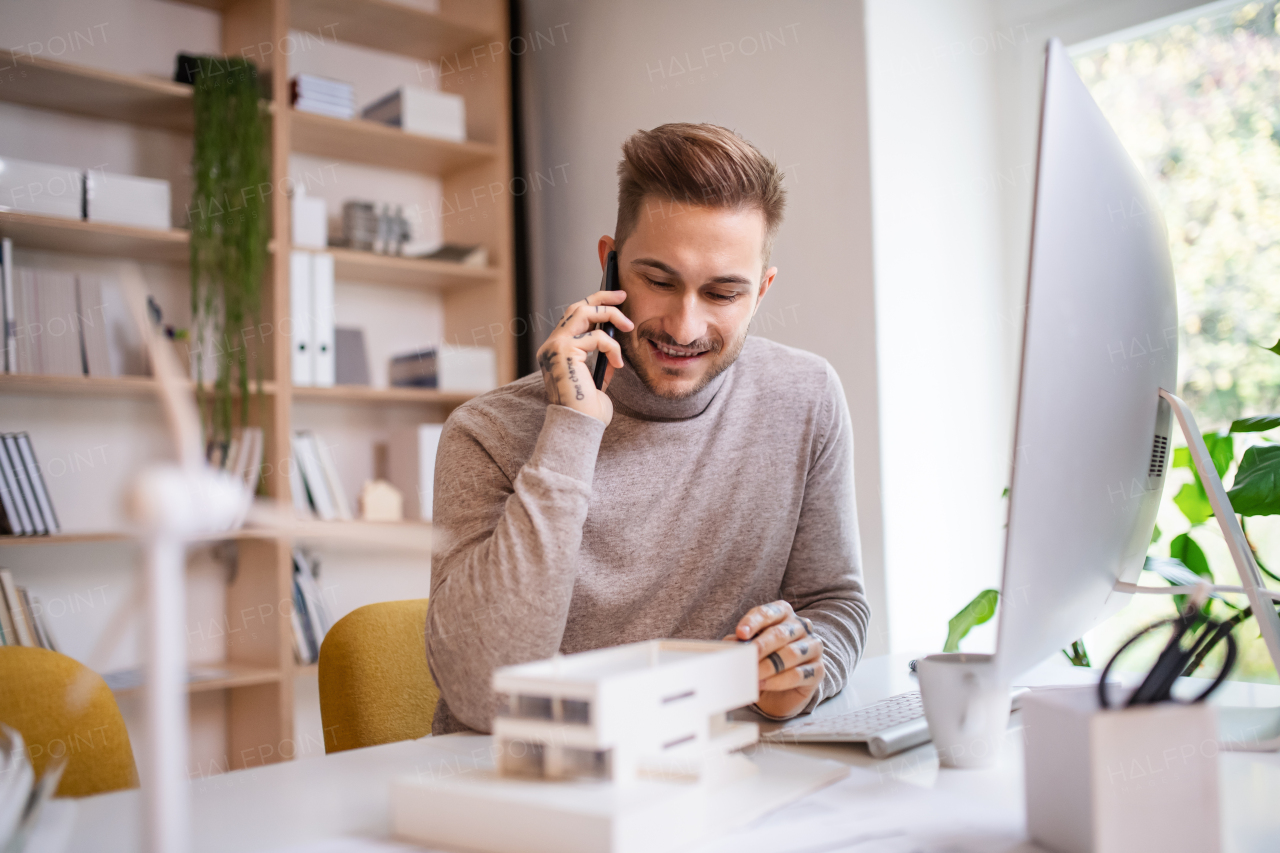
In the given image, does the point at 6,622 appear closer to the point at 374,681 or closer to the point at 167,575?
the point at 374,681

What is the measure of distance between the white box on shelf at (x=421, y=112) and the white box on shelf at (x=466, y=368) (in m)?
0.66

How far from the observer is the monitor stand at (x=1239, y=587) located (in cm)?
76

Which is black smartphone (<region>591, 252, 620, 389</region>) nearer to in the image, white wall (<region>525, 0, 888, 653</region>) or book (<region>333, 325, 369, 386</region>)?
white wall (<region>525, 0, 888, 653</region>)

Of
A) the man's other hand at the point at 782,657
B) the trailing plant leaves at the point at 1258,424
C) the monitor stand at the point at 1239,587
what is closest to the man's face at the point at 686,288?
the man's other hand at the point at 782,657

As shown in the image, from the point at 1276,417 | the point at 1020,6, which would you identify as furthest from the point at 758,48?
the point at 1276,417

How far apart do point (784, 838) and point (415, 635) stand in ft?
2.50

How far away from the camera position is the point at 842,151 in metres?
2.04

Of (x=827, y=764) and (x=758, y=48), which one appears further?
(x=758, y=48)

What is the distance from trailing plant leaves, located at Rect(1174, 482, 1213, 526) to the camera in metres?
1.47

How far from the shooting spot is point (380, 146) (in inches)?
105

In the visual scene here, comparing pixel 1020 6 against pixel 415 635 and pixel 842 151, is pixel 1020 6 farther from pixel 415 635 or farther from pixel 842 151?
pixel 415 635

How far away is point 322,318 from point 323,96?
0.63 metres

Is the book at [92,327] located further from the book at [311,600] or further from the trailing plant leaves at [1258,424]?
the trailing plant leaves at [1258,424]

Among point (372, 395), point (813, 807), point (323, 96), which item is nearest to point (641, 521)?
point (813, 807)
